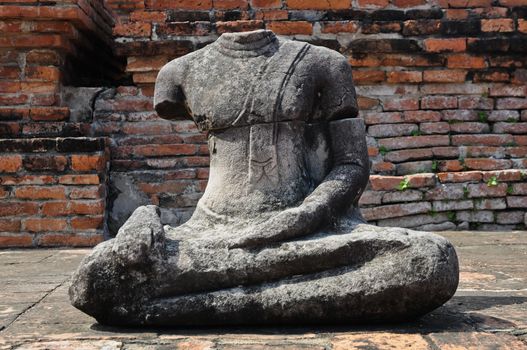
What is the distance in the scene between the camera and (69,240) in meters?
5.30

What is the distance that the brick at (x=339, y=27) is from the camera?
595cm

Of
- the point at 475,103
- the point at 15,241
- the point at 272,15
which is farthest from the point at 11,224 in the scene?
the point at 475,103

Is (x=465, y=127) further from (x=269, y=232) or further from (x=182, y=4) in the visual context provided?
(x=269, y=232)

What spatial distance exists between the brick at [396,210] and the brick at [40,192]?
91.9 inches

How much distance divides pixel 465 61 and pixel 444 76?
0.22m

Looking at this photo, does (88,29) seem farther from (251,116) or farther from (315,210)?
(315,210)

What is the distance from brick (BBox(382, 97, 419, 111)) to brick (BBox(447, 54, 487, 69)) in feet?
1.43

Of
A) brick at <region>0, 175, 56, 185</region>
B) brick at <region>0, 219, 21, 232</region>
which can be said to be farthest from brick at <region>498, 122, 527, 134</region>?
brick at <region>0, 219, 21, 232</region>

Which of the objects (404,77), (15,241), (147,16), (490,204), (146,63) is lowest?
(15,241)

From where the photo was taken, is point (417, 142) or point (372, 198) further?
point (417, 142)

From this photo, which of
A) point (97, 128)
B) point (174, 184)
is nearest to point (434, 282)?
point (174, 184)

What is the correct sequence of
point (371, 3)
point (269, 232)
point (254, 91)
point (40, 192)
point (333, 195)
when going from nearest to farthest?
point (269, 232)
point (333, 195)
point (254, 91)
point (40, 192)
point (371, 3)

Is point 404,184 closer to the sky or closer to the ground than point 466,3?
closer to the ground

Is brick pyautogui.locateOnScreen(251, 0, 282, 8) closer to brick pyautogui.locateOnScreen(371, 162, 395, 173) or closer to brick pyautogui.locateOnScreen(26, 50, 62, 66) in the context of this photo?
brick pyautogui.locateOnScreen(371, 162, 395, 173)
